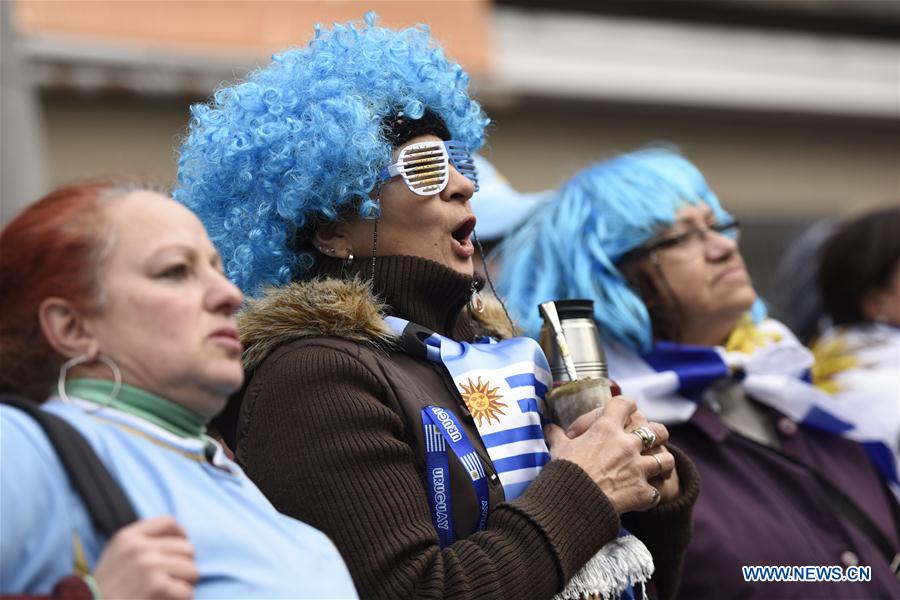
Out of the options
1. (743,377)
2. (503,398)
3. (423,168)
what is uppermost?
(423,168)

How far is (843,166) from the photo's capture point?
10922 mm

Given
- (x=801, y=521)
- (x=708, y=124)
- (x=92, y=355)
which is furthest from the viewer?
(x=708, y=124)

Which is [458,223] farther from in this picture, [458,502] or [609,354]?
[609,354]

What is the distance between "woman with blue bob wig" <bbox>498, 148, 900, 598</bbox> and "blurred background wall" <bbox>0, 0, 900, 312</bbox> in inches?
151

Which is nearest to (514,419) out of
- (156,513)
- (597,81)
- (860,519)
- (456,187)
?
(456,187)

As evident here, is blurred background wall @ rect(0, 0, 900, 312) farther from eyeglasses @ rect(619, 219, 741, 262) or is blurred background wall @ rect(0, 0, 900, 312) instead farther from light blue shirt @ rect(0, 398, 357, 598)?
light blue shirt @ rect(0, 398, 357, 598)

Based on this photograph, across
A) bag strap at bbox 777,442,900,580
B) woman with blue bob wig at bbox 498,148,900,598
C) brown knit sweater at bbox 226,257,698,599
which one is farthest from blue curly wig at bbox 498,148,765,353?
brown knit sweater at bbox 226,257,698,599

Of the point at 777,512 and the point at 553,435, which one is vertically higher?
the point at 553,435

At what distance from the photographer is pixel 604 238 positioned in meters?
3.58

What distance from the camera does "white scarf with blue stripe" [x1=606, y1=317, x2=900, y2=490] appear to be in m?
3.36

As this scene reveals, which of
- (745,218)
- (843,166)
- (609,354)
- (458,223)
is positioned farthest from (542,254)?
(843,166)

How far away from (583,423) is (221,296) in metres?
0.91

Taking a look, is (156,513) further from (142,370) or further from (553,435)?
(553,435)

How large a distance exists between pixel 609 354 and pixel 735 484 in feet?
1.64
